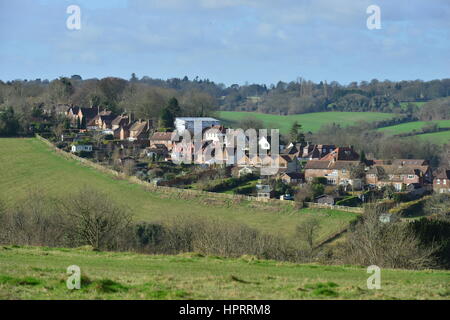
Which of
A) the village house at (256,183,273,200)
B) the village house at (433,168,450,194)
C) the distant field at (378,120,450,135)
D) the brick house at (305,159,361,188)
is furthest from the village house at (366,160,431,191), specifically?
the distant field at (378,120,450,135)

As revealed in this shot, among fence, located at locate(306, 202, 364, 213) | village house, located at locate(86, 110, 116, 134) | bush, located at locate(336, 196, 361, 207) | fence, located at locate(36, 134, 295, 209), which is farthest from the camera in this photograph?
village house, located at locate(86, 110, 116, 134)

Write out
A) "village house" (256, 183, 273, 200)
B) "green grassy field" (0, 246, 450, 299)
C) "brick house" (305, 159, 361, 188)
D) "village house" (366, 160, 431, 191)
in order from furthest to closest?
"brick house" (305, 159, 361, 188), "village house" (366, 160, 431, 191), "village house" (256, 183, 273, 200), "green grassy field" (0, 246, 450, 299)

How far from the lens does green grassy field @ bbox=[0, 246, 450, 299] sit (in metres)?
10.2

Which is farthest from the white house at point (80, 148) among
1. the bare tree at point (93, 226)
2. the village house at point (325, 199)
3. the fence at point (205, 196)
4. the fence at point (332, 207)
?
the bare tree at point (93, 226)

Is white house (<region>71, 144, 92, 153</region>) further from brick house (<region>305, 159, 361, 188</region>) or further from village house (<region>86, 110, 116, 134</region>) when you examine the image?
brick house (<region>305, 159, 361, 188</region>)

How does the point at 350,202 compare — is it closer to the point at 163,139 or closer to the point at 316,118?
the point at 163,139

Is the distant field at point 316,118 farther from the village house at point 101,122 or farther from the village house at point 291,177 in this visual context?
the village house at point 291,177

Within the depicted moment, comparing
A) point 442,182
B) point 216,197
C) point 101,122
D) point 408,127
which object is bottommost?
point 216,197

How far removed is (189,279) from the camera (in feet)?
39.4

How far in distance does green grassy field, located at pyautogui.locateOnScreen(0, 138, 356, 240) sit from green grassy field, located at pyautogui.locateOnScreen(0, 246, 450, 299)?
19.3 meters

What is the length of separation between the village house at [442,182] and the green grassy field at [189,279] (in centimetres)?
3629

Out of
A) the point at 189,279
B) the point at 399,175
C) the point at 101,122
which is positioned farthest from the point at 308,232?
the point at 101,122

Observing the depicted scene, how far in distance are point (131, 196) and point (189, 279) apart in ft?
101

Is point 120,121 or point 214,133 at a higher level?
point 120,121
